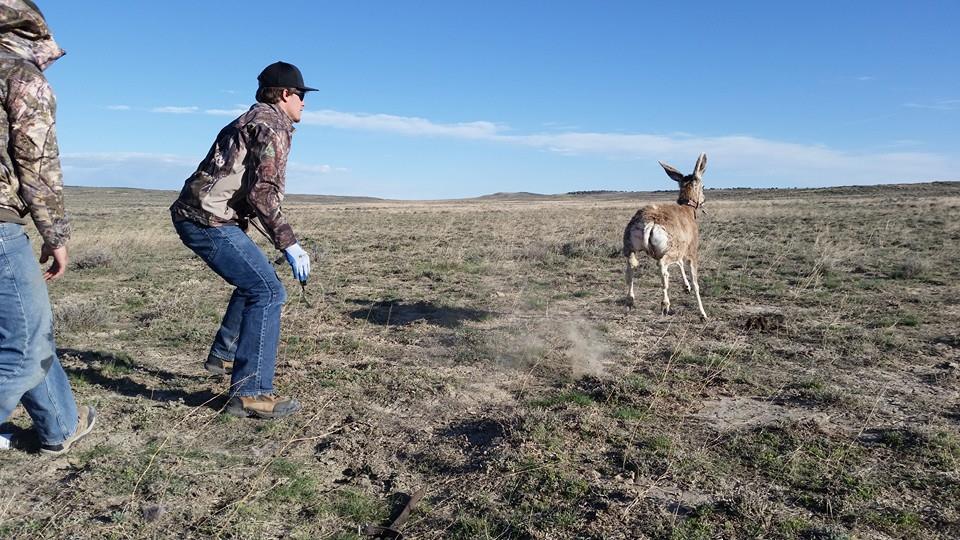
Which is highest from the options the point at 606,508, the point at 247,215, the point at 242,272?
the point at 247,215

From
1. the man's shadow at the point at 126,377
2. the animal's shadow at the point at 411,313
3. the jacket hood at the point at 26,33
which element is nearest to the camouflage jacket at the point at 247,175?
the jacket hood at the point at 26,33

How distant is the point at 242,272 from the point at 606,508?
2891 mm

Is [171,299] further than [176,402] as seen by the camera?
Yes

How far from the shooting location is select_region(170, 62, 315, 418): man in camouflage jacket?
169 inches

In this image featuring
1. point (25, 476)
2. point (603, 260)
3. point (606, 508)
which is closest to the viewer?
point (606, 508)

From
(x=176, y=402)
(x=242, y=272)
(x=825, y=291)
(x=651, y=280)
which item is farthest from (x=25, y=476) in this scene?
(x=825, y=291)

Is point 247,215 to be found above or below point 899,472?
above

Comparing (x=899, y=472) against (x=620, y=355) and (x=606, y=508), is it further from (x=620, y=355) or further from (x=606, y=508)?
(x=620, y=355)

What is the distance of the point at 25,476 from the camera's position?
3.67 metres

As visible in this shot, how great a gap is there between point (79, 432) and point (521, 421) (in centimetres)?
291

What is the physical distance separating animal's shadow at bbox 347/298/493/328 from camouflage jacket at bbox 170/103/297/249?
3.71m

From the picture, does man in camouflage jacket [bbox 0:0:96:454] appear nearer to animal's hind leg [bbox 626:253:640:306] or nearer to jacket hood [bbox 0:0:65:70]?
jacket hood [bbox 0:0:65:70]

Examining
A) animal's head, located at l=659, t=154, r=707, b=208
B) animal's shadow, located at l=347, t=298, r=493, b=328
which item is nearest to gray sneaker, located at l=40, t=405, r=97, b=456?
animal's shadow, located at l=347, t=298, r=493, b=328

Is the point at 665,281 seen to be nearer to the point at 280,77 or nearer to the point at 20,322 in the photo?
the point at 280,77
